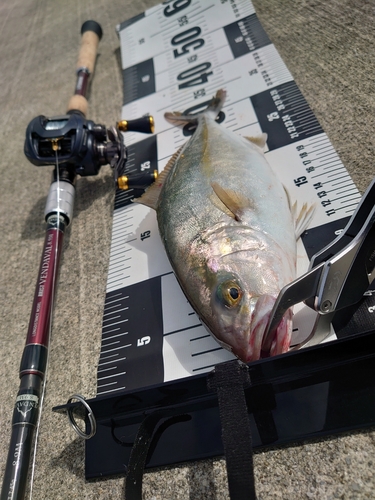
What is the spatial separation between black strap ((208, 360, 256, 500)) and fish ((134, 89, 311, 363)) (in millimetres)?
105

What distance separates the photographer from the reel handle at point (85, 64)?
2.93 m

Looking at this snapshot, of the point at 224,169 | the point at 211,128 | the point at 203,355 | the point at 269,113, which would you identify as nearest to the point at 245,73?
the point at 269,113

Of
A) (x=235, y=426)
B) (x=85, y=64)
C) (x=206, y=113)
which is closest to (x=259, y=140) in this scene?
(x=206, y=113)

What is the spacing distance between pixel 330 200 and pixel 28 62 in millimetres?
3829

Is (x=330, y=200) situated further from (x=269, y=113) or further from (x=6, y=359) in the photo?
(x=6, y=359)

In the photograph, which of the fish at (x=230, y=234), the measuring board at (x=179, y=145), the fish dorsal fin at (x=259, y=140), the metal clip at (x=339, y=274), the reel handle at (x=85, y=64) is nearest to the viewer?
the metal clip at (x=339, y=274)

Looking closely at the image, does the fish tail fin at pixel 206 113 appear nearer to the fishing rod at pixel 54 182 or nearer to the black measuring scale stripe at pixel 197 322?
the black measuring scale stripe at pixel 197 322

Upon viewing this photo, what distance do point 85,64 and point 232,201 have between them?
8.13 ft

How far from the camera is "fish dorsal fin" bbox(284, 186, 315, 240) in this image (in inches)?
68.3

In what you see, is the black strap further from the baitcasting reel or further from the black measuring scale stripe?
the baitcasting reel

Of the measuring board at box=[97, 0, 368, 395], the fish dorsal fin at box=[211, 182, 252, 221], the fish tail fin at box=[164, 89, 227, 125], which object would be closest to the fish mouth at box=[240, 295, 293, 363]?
the measuring board at box=[97, 0, 368, 395]

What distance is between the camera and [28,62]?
4.31 meters

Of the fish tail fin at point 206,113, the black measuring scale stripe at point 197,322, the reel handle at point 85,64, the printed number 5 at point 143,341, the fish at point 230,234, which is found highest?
the reel handle at point 85,64

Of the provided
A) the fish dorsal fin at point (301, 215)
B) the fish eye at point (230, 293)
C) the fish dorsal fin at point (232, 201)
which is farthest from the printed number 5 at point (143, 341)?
the fish dorsal fin at point (301, 215)
